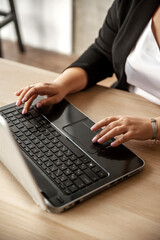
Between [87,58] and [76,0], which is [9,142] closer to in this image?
[87,58]

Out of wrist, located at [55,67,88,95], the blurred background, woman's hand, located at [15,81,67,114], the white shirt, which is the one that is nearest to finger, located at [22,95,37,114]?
woman's hand, located at [15,81,67,114]

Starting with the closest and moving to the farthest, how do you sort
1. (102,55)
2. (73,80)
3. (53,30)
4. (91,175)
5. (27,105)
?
(91,175) < (27,105) < (73,80) < (102,55) < (53,30)

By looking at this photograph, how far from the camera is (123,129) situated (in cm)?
81

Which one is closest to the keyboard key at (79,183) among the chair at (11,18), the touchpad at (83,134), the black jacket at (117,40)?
the touchpad at (83,134)

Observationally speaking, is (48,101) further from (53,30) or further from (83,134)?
(53,30)

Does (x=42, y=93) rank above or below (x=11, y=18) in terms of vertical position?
above

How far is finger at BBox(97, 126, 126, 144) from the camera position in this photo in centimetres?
78

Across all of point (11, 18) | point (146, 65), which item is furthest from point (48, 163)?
point (11, 18)

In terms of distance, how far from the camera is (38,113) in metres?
0.89

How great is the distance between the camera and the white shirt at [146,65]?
1.01 meters

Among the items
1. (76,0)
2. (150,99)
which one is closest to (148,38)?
(150,99)

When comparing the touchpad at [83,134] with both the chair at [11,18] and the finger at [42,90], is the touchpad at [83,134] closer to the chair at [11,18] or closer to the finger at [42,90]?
the finger at [42,90]

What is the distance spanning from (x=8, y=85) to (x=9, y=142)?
52 centimetres

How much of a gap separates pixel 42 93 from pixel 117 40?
33 centimetres
